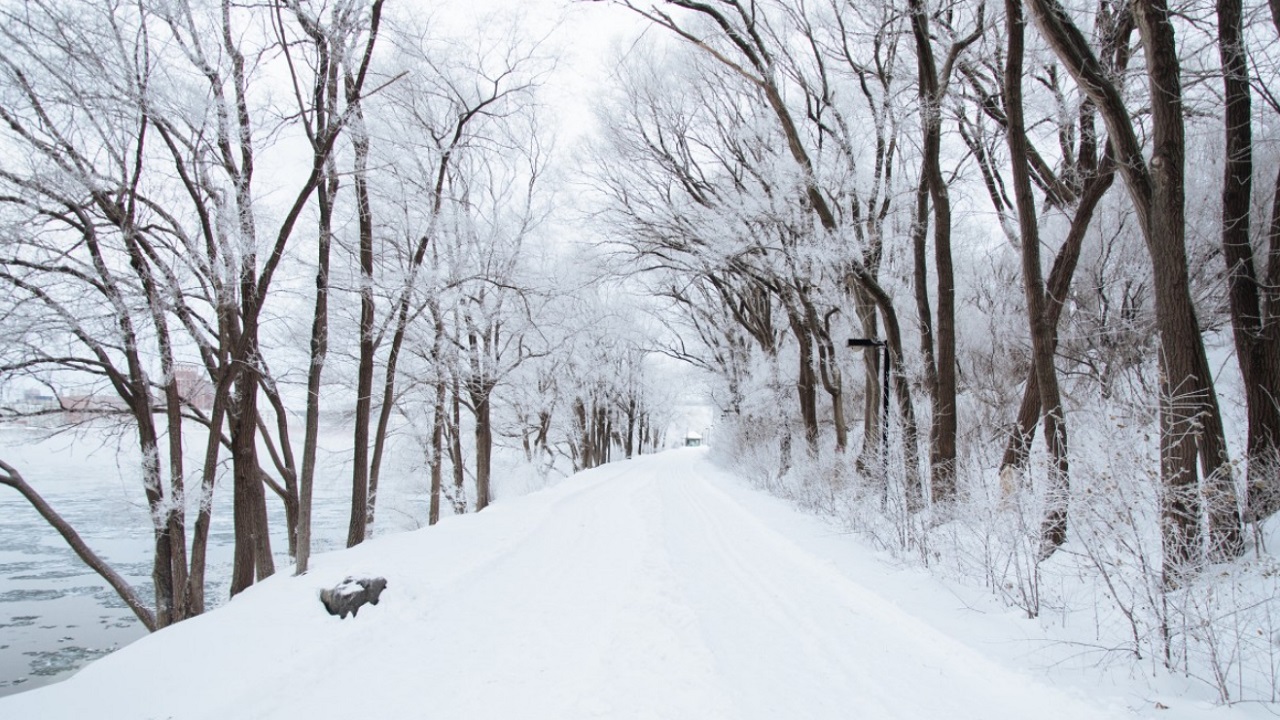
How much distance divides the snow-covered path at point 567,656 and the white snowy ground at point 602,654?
17mm

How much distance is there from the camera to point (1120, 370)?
29.4 feet

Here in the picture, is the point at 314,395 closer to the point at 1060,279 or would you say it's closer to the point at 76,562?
the point at 1060,279

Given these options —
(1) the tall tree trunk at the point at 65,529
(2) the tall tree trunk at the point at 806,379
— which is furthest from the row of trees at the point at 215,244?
(2) the tall tree trunk at the point at 806,379

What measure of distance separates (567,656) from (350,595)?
2.24m

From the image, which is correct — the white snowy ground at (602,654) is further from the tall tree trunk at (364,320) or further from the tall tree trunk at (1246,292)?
the tall tree trunk at (364,320)

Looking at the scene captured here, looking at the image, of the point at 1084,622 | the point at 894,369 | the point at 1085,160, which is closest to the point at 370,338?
the point at 894,369

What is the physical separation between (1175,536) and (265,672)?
5799 millimetres

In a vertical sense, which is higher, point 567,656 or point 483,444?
point 483,444

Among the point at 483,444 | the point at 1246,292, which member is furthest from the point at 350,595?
the point at 483,444

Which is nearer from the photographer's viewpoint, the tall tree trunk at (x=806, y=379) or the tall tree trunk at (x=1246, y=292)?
the tall tree trunk at (x=1246, y=292)

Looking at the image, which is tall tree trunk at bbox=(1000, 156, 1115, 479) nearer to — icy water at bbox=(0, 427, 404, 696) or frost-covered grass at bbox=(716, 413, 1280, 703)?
frost-covered grass at bbox=(716, 413, 1280, 703)

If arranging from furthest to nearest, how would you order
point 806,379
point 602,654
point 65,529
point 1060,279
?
point 806,379, point 65,529, point 1060,279, point 602,654

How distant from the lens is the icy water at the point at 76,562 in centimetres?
969

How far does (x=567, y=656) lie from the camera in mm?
4051
